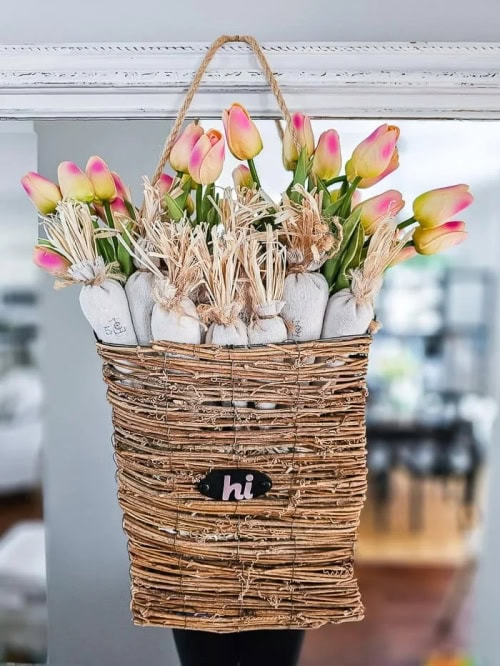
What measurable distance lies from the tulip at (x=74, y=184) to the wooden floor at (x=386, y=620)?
44cm

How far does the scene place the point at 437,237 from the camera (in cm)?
69

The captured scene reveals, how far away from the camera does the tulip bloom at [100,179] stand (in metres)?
0.70

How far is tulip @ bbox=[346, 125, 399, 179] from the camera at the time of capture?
67cm

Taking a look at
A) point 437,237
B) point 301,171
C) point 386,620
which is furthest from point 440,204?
point 386,620

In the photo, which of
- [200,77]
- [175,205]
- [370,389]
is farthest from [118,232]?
[370,389]

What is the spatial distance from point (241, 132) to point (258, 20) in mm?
237

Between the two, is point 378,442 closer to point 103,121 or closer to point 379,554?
point 379,554

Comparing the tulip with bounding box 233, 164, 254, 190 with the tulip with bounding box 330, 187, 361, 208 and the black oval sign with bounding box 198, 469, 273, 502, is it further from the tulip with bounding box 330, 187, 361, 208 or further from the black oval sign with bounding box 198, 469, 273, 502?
the black oval sign with bounding box 198, 469, 273, 502

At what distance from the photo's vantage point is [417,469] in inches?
35.2

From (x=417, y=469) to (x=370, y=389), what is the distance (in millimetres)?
133

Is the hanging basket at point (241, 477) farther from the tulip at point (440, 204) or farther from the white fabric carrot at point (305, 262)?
the tulip at point (440, 204)

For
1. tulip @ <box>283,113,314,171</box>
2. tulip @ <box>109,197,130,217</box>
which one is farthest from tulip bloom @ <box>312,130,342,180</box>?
tulip @ <box>109,197,130,217</box>

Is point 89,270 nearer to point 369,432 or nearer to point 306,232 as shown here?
point 306,232

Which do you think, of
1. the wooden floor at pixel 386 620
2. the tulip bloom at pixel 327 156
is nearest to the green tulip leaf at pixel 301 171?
the tulip bloom at pixel 327 156
